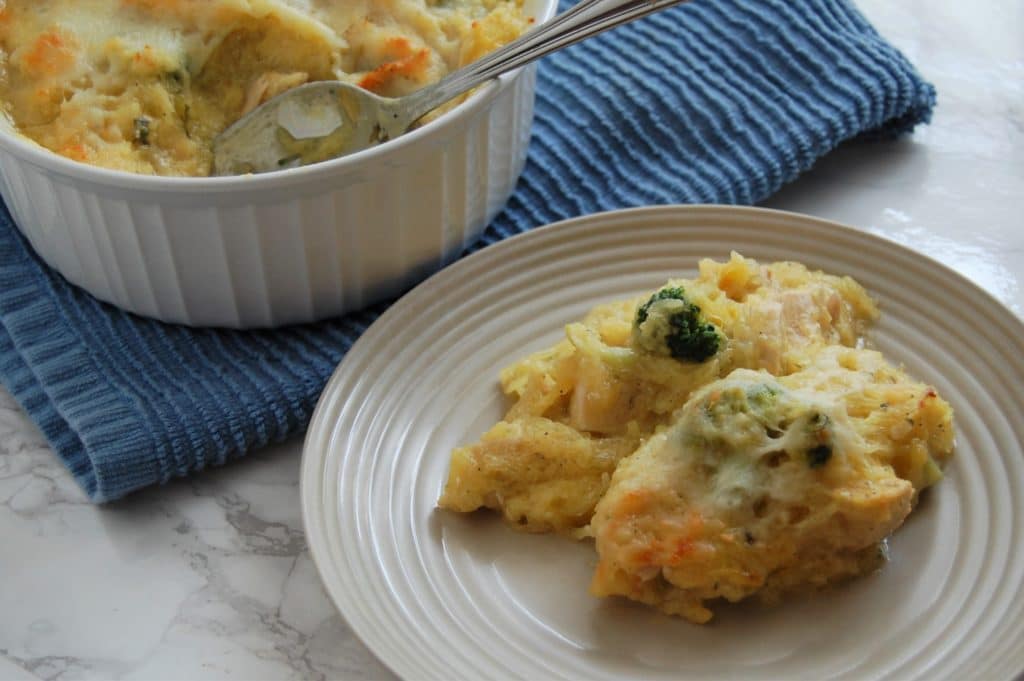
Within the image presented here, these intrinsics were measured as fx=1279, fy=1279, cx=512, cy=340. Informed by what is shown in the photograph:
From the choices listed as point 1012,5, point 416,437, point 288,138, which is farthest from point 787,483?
point 1012,5

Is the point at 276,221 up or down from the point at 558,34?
down

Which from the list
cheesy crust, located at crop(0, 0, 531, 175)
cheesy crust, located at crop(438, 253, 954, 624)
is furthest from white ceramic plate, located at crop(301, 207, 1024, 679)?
cheesy crust, located at crop(0, 0, 531, 175)

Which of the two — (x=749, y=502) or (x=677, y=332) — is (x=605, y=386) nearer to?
(x=677, y=332)

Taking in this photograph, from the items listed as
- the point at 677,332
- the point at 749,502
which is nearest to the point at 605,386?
the point at 677,332

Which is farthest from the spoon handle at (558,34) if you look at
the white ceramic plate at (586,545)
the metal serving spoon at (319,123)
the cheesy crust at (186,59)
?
the white ceramic plate at (586,545)

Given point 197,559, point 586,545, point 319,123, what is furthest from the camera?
point 319,123

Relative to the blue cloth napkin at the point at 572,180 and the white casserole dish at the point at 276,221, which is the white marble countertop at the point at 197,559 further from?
the white casserole dish at the point at 276,221

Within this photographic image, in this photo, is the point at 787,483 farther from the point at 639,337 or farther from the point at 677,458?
the point at 639,337
